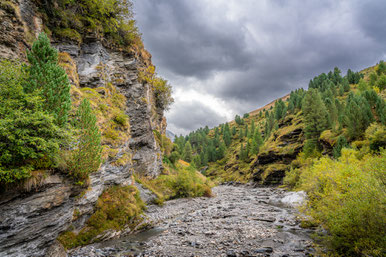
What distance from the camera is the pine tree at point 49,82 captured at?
1035 cm

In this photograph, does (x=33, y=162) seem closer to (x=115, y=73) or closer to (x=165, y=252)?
(x=165, y=252)

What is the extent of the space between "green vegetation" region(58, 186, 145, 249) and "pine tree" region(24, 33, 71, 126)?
8876 mm

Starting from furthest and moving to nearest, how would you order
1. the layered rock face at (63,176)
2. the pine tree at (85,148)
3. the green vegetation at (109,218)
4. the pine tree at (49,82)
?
the green vegetation at (109,218) < the pine tree at (85,148) < the pine tree at (49,82) < the layered rock face at (63,176)

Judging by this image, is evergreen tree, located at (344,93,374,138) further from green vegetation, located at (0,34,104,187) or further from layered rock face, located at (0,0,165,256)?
green vegetation, located at (0,34,104,187)

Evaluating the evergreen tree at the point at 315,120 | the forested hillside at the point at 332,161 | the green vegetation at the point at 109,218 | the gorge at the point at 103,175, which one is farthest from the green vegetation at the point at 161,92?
the evergreen tree at the point at 315,120

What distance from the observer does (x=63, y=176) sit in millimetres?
11000

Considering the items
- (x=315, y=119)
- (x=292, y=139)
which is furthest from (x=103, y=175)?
(x=292, y=139)

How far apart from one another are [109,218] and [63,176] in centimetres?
748

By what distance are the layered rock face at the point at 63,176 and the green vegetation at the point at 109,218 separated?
75 cm

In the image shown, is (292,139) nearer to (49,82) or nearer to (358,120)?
(358,120)

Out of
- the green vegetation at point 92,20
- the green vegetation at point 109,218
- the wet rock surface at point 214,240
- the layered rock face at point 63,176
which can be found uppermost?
the green vegetation at point 92,20

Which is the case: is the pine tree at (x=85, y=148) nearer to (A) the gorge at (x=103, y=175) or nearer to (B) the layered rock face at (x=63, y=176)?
(A) the gorge at (x=103, y=175)

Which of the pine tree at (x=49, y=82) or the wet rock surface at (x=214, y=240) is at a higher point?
the pine tree at (x=49, y=82)

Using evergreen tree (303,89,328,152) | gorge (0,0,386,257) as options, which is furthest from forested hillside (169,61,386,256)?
gorge (0,0,386,257)
